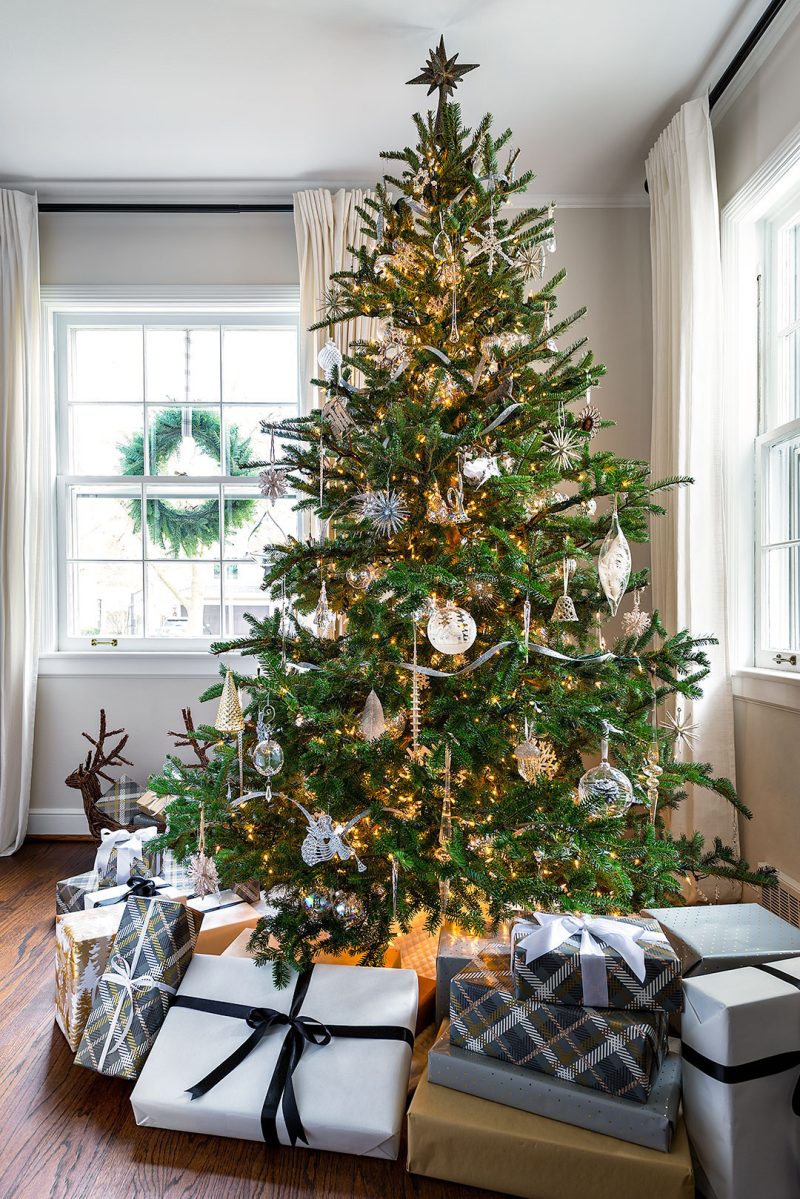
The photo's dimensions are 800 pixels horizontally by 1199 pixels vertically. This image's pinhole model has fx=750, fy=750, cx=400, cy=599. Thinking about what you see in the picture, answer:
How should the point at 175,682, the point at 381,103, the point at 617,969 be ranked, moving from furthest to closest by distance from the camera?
the point at 175,682 → the point at 381,103 → the point at 617,969

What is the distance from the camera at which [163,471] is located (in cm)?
334

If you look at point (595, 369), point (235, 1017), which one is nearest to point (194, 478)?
point (595, 369)

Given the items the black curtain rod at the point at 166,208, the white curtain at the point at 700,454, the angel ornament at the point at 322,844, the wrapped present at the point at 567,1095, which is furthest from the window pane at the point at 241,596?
the wrapped present at the point at 567,1095

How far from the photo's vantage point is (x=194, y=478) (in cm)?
331

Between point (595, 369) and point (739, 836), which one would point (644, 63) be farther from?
point (739, 836)

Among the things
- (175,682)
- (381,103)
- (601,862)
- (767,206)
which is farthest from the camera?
(175,682)

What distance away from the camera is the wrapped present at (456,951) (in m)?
1.46

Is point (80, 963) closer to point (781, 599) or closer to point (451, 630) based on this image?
point (451, 630)

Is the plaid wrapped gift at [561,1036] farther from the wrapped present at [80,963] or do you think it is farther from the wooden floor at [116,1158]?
the wrapped present at [80,963]

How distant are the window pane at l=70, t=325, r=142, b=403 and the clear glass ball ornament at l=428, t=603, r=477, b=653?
98.0 inches

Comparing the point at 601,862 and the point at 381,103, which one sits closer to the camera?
the point at 601,862

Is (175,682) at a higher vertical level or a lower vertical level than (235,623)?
lower

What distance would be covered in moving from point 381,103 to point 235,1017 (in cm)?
275

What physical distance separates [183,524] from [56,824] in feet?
4.57
